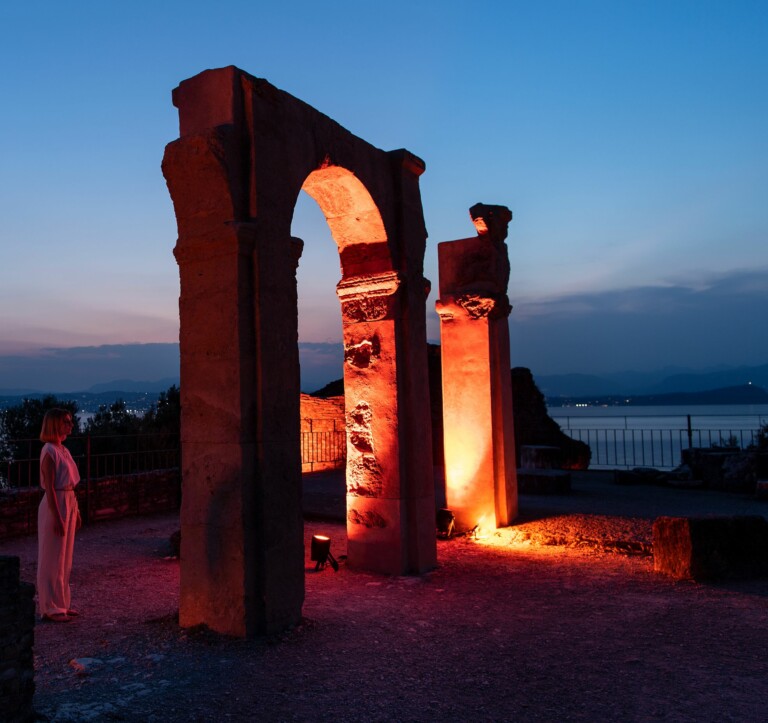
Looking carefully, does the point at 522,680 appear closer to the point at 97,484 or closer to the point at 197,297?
the point at 197,297

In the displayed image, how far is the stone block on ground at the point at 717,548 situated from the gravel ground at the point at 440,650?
0.18m

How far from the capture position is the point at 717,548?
611cm

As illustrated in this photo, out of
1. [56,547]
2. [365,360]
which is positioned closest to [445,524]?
[365,360]

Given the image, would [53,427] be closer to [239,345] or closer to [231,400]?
[231,400]

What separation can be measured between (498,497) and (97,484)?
19.6 ft

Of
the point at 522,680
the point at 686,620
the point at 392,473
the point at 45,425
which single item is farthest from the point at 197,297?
the point at 686,620

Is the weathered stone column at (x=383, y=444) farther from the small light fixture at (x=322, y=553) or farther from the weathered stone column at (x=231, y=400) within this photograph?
the weathered stone column at (x=231, y=400)

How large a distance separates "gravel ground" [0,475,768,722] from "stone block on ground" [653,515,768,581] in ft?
0.57

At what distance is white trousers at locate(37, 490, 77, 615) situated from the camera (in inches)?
200

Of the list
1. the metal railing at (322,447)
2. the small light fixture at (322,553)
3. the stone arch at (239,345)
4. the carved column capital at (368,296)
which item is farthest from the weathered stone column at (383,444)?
Result: the metal railing at (322,447)

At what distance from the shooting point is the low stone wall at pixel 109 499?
8781 mm

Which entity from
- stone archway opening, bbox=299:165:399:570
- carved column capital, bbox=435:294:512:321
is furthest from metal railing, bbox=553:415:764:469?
stone archway opening, bbox=299:165:399:570

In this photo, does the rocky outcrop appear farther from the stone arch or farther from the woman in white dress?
the woman in white dress

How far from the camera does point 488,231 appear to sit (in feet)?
29.4
